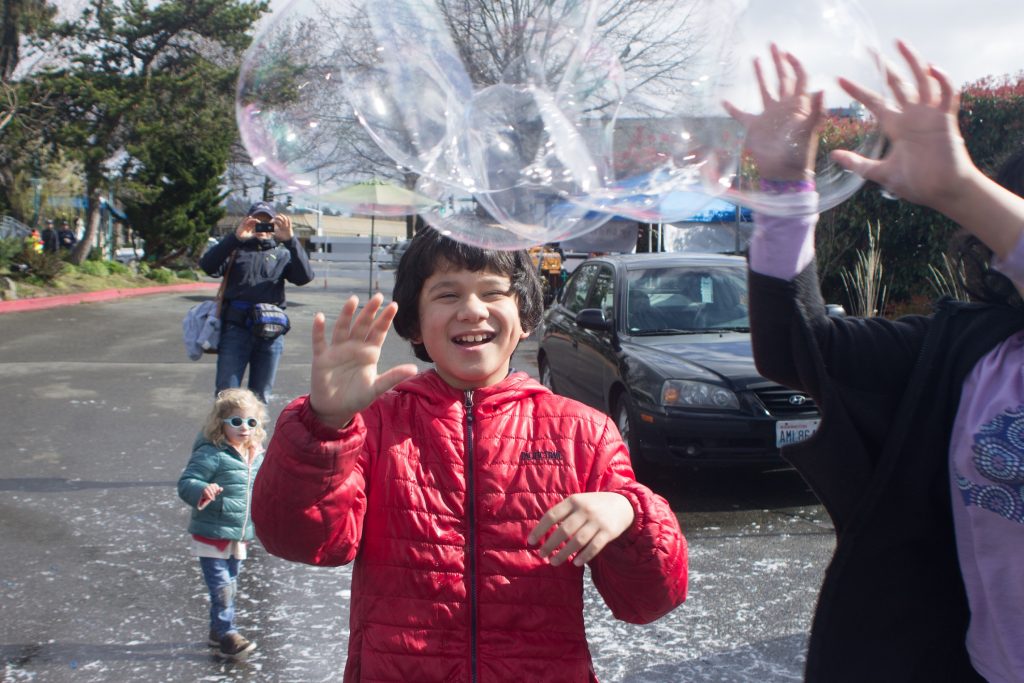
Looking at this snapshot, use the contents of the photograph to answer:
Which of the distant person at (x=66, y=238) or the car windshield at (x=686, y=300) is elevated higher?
the distant person at (x=66, y=238)

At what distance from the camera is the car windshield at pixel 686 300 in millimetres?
6879

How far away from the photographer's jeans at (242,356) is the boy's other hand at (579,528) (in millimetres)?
4447

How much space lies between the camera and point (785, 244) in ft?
5.47

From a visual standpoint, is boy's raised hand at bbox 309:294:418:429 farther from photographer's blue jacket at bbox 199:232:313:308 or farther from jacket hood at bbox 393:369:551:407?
photographer's blue jacket at bbox 199:232:313:308

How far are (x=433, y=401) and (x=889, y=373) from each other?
3.03ft

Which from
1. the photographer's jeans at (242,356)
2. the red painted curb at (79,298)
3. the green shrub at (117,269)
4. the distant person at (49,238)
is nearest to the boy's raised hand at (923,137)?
the photographer's jeans at (242,356)

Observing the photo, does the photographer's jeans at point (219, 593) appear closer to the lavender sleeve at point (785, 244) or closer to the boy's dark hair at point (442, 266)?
the boy's dark hair at point (442, 266)

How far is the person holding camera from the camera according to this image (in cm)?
564

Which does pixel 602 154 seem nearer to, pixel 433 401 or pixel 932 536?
pixel 433 401

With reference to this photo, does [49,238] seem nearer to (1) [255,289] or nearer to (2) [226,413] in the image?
(1) [255,289]

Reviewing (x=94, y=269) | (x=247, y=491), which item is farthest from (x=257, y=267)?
(x=94, y=269)

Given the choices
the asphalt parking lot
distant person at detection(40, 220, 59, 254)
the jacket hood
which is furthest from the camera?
distant person at detection(40, 220, 59, 254)

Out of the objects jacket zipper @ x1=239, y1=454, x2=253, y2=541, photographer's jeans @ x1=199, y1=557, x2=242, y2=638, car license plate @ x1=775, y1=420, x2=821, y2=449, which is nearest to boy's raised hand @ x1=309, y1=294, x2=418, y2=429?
jacket zipper @ x1=239, y1=454, x2=253, y2=541

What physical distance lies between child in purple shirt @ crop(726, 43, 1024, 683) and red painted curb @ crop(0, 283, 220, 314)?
19143 millimetres
